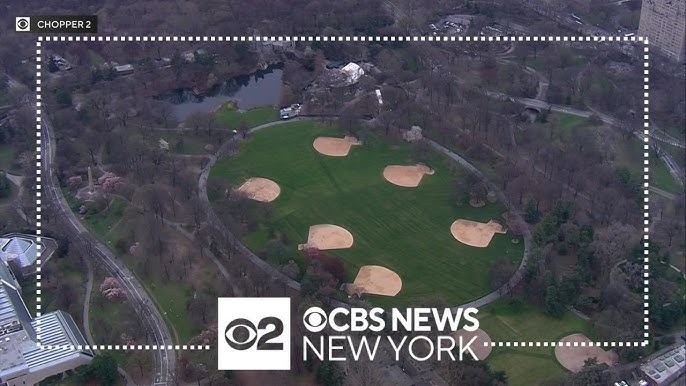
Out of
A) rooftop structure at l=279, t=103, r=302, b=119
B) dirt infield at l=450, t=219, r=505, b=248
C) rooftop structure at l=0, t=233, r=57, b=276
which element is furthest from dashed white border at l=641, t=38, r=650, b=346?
rooftop structure at l=0, t=233, r=57, b=276

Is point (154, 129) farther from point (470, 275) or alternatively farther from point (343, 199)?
point (470, 275)

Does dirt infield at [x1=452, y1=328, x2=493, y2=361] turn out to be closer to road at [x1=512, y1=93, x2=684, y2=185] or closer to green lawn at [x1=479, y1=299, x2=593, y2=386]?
green lawn at [x1=479, y1=299, x2=593, y2=386]

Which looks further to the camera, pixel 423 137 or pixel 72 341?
pixel 423 137

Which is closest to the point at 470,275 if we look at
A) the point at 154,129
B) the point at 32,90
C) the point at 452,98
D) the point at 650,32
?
the point at 452,98

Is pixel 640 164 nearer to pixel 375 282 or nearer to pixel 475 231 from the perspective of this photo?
pixel 475 231

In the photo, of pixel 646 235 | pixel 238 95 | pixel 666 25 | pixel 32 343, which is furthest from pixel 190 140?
pixel 666 25
